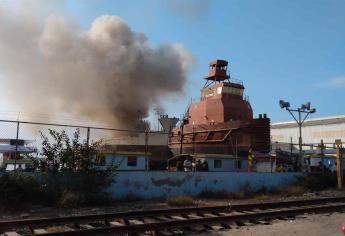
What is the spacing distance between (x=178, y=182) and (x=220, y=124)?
16.1 meters

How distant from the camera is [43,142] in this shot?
1577cm

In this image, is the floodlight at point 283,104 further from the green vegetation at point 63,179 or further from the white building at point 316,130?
the white building at point 316,130

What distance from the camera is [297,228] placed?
1080 cm

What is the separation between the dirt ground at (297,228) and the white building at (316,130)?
1834 inches

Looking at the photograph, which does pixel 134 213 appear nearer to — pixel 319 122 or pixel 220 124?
pixel 220 124

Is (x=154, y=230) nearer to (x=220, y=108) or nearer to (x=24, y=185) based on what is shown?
(x=24, y=185)

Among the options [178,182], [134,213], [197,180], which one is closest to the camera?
[134,213]

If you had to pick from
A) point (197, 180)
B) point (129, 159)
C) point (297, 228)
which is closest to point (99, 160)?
point (129, 159)

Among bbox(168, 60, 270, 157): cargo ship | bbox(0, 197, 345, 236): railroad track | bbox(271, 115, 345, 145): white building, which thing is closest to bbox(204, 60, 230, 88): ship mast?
bbox(168, 60, 270, 157): cargo ship

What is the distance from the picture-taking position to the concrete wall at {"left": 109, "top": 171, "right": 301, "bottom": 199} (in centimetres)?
1709

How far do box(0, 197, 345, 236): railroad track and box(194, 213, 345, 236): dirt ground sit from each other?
17.8 inches

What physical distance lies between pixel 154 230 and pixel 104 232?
115 centimetres

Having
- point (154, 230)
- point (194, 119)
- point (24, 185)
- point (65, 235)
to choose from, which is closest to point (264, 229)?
point (154, 230)

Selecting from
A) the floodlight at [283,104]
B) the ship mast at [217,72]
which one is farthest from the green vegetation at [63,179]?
the ship mast at [217,72]
